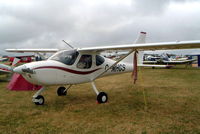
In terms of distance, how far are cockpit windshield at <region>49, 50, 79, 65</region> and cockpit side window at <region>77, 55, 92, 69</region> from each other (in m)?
0.26

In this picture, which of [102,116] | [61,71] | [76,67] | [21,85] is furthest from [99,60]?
[21,85]

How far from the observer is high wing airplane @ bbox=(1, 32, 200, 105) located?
5.44 meters

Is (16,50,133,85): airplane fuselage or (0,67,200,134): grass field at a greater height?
(16,50,133,85): airplane fuselage

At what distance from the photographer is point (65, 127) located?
14.2ft

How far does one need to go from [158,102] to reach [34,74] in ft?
14.7

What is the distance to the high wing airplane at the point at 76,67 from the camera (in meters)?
5.44

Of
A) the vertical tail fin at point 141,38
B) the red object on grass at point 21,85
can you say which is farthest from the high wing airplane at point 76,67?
the red object on grass at point 21,85

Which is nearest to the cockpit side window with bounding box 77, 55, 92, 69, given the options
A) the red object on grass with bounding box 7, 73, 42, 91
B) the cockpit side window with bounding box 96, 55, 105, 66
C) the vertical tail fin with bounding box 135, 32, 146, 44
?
the cockpit side window with bounding box 96, 55, 105, 66

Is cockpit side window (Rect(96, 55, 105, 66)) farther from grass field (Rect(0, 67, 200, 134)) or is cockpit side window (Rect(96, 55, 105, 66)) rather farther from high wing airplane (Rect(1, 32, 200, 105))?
grass field (Rect(0, 67, 200, 134))

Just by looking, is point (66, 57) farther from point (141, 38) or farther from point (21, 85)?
point (21, 85)

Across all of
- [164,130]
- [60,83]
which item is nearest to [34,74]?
[60,83]

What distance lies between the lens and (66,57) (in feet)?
20.8

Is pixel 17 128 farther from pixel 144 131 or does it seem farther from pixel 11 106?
pixel 144 131

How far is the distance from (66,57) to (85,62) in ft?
2.62
